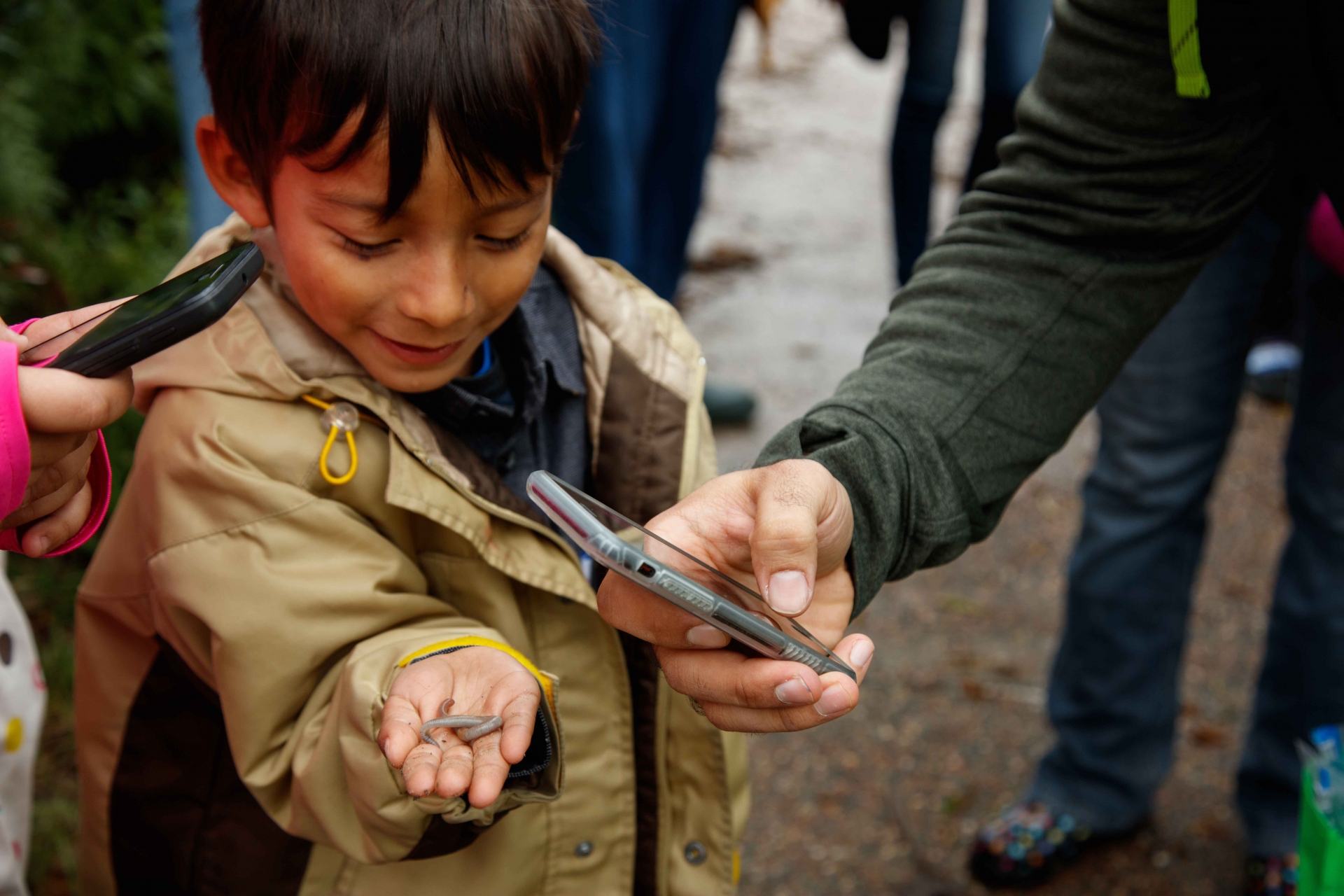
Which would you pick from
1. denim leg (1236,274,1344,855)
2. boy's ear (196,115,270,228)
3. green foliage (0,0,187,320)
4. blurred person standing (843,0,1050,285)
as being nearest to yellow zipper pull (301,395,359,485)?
boy's ear (196,115,270,228)

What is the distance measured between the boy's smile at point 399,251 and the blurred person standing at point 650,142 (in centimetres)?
109

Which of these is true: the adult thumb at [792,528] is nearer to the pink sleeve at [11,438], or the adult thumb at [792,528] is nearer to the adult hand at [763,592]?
the adult hand at [763,592]

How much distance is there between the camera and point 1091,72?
1.72m

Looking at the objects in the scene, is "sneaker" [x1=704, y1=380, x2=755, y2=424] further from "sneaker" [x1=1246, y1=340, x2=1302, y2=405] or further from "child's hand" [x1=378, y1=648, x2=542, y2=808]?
"child's hand" [x1=378, y1=648, x2=542, y2=808]

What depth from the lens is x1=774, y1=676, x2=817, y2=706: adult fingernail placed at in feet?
4.09

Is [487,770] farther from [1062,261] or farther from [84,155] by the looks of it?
[84,155]

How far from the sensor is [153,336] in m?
1.04

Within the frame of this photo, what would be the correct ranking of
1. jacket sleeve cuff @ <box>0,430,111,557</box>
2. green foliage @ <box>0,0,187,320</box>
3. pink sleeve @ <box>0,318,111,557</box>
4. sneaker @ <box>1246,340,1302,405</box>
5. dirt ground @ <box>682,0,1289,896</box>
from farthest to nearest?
sneaker @ <box>1246,340,1302,405</box> < green foliage @ <box>0,0,187,320</box> < dirt ground @ <box>682,0,1289,896</box> < jacket sleeve cuff @ <box>0,430,111,557</box> < pink sleeve @ <box>0,318,111,557</box>

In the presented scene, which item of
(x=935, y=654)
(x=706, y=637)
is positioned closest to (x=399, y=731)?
(x=706, y=637)

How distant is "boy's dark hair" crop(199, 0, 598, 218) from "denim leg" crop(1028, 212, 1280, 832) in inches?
59.2

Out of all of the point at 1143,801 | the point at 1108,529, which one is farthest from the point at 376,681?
Result: the point at 1143,801

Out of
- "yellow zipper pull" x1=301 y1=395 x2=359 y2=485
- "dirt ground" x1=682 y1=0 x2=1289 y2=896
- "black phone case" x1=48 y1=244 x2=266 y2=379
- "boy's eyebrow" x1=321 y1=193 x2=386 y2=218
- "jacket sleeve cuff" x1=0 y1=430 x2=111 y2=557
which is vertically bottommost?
"dirt ground" x1=682 y1=0 x2=1289 y2=896

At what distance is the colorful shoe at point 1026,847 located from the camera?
2.64 metres

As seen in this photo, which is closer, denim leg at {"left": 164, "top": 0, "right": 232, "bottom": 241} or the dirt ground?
denim leg at {"left": 164, "top": 0, "right": 232, "bottom": 241}
